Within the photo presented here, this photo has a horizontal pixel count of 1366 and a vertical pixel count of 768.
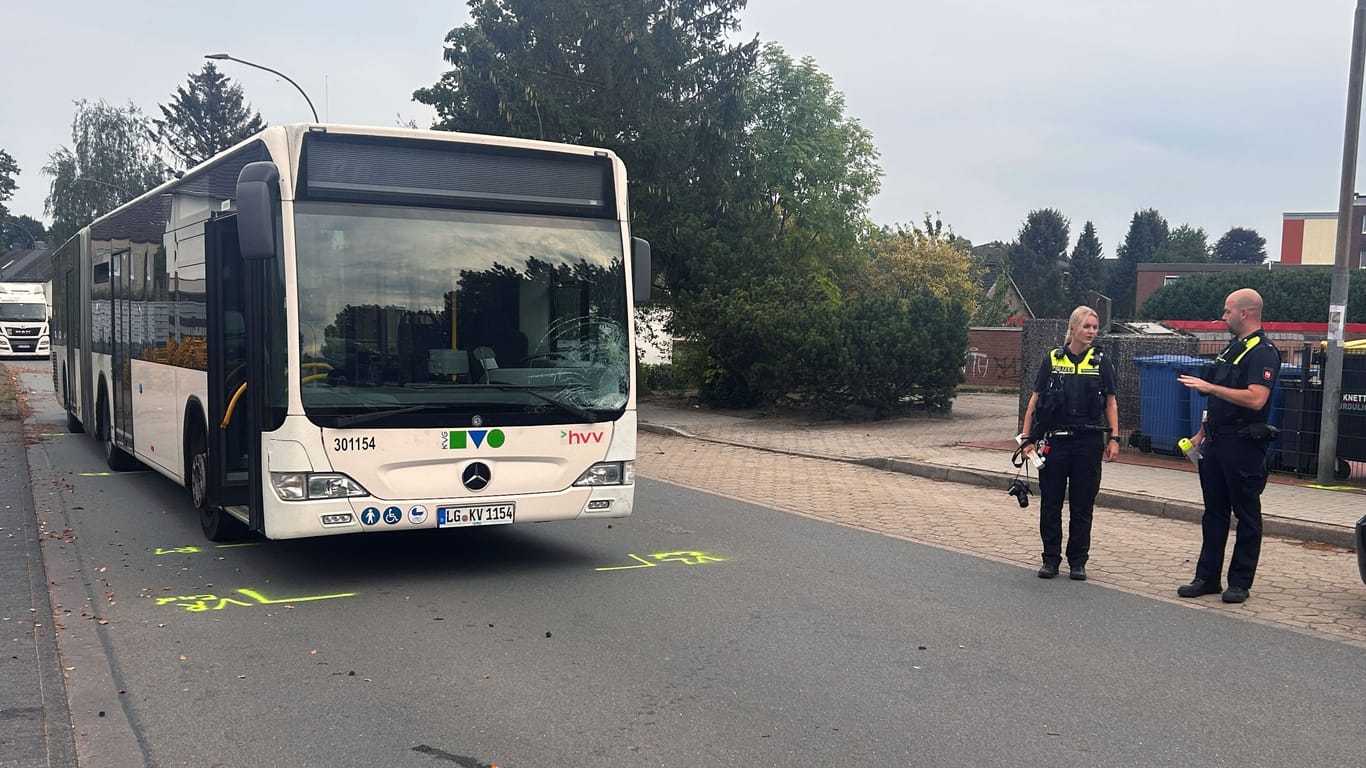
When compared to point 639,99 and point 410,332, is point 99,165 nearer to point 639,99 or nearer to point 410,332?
point 639,99

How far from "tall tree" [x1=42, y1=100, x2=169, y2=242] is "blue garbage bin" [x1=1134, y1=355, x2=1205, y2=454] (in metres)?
65.3

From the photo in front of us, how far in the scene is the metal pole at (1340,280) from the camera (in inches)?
481

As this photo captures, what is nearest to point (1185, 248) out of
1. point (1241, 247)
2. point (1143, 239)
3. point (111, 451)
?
point (1143, 239)

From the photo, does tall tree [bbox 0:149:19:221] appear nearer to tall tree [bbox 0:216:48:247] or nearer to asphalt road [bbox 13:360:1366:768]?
tall tree [bbox 0:216:48:247]

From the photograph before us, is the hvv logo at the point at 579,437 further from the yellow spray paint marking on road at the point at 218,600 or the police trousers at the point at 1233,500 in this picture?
the police trousers at the point at 1233,500

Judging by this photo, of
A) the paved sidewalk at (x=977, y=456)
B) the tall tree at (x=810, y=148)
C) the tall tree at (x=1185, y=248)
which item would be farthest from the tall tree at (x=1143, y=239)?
the paved sidewalk at (x=977, y=456)

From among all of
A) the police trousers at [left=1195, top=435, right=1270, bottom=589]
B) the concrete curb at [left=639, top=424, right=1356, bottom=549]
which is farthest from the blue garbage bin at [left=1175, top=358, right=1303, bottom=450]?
the police trousers at [left=1195, top=435, right=1270, bottom=589]

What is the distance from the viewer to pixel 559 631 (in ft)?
21.0

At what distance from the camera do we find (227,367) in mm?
8086

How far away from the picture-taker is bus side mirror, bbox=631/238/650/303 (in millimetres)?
8172

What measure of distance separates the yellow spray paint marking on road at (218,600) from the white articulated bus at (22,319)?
1959 inches

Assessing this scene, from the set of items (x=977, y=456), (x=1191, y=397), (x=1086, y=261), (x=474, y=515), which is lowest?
(x=977, y=456)

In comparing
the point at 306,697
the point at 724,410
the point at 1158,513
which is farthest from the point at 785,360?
the point at 306,697

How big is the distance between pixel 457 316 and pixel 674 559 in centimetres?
244
